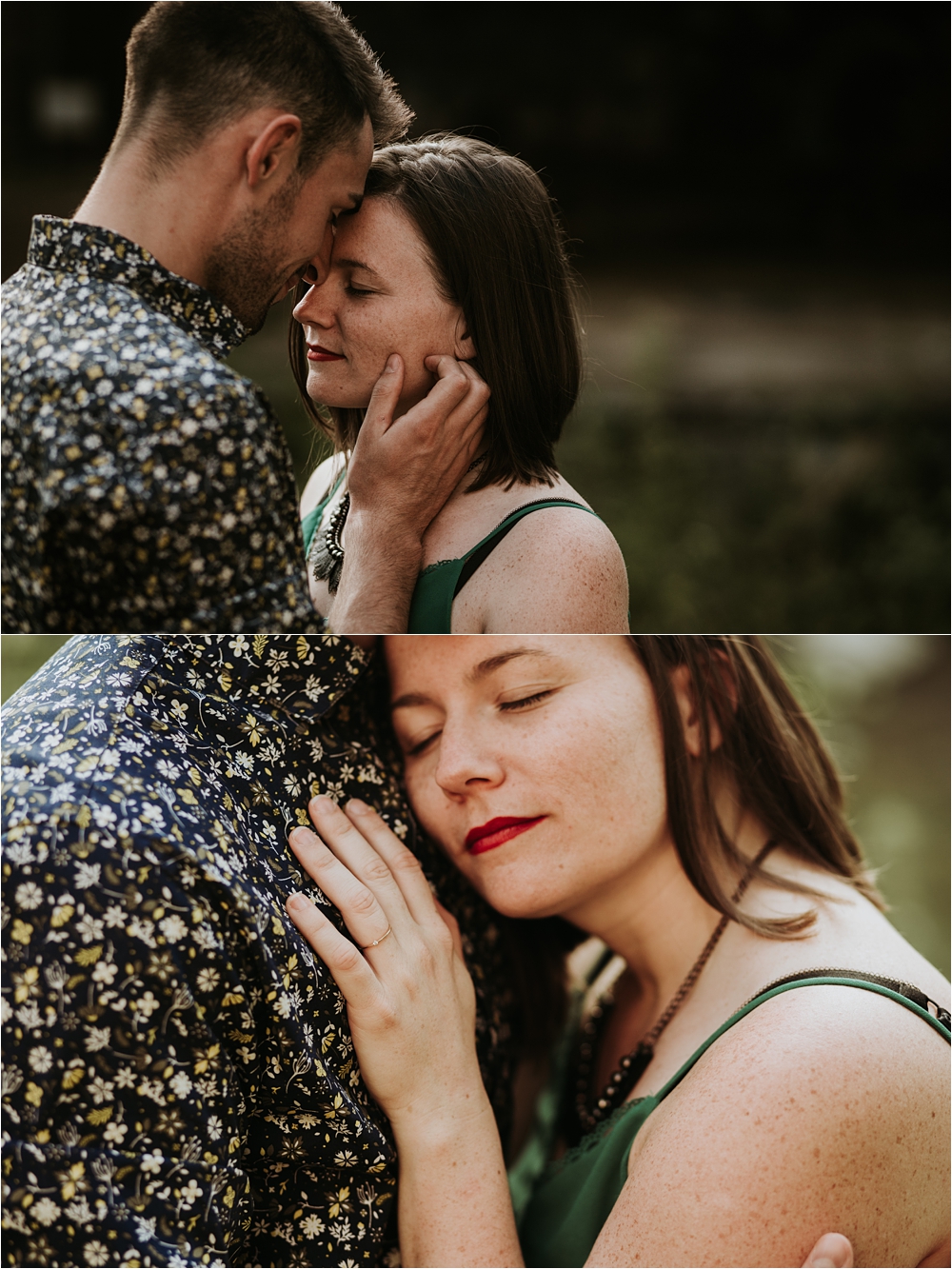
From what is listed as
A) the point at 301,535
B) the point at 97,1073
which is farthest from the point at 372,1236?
the point at 301,535

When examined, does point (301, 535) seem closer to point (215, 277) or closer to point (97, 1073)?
point (215, 277)

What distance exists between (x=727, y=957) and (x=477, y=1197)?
397mm

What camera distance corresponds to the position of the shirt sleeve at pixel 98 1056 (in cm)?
88

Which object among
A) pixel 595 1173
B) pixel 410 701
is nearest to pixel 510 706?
pixel 410 701

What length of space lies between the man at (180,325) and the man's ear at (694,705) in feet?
1.78

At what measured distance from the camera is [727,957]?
49.5 inches

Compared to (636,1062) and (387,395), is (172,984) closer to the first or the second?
(387,395)

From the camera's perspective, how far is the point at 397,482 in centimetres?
96

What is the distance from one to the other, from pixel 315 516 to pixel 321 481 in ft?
0.11

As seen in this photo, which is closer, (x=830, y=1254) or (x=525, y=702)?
(x=830, y=1254)

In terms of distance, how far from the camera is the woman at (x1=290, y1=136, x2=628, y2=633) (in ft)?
3.10

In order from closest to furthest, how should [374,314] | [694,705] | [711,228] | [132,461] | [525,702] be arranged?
1. [132,461]
2. [374,314]
3. [711,228]
4. [525,702]
5. [694,705]

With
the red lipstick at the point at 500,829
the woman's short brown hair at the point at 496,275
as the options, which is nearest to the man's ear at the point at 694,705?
the red lipstick at the point at 500,829

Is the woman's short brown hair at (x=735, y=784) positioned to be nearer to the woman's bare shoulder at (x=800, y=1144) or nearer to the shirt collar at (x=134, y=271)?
the woman's bare shoulder at (x=800, y=1144)
